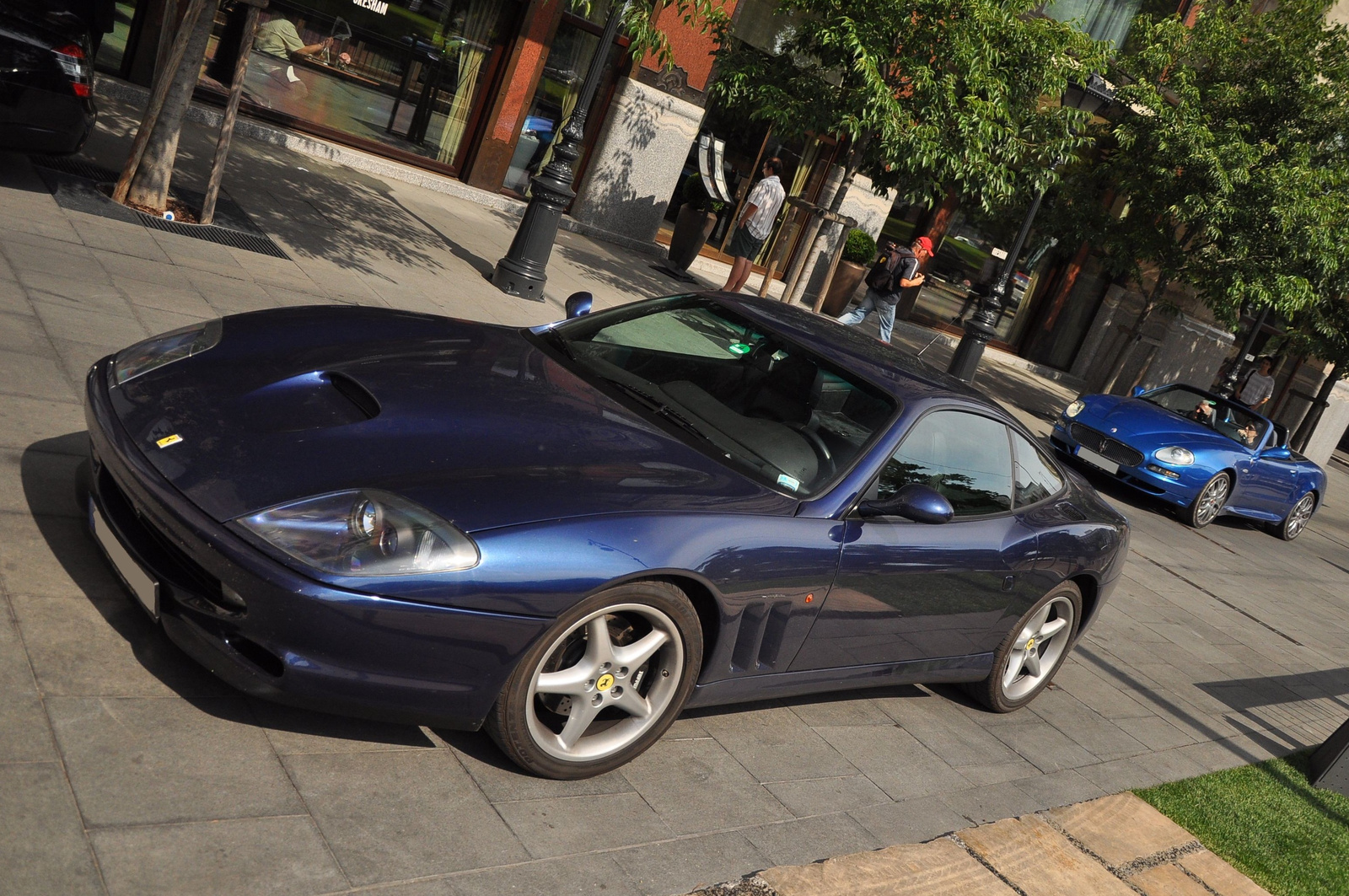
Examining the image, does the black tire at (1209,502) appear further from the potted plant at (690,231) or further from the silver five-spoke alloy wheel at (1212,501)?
the potted plant at (690,231)

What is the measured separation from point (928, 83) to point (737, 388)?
8.47m

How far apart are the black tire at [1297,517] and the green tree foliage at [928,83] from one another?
18.0 ft

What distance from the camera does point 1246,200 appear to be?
1609 cm

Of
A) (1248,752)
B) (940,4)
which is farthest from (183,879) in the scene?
(940,4)

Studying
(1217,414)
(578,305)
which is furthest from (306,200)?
(1217,414)

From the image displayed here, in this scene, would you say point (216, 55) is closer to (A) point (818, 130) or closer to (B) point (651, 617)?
(A) point (818, 130)

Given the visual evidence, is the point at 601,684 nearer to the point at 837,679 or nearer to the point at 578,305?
the point at 837,679

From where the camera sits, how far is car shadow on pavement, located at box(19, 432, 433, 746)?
338 centimetres

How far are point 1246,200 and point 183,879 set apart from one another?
1682cm

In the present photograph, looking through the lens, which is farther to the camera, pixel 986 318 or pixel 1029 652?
pixel 986 318

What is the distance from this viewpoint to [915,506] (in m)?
4.23

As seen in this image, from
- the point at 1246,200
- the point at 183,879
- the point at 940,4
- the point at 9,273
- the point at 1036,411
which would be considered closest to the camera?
the point at 183,879

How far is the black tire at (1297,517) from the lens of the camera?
1480 cm

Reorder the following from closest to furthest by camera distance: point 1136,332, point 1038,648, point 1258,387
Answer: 1. point 1038,648
2. point 1136,332
3. point 1258,387
